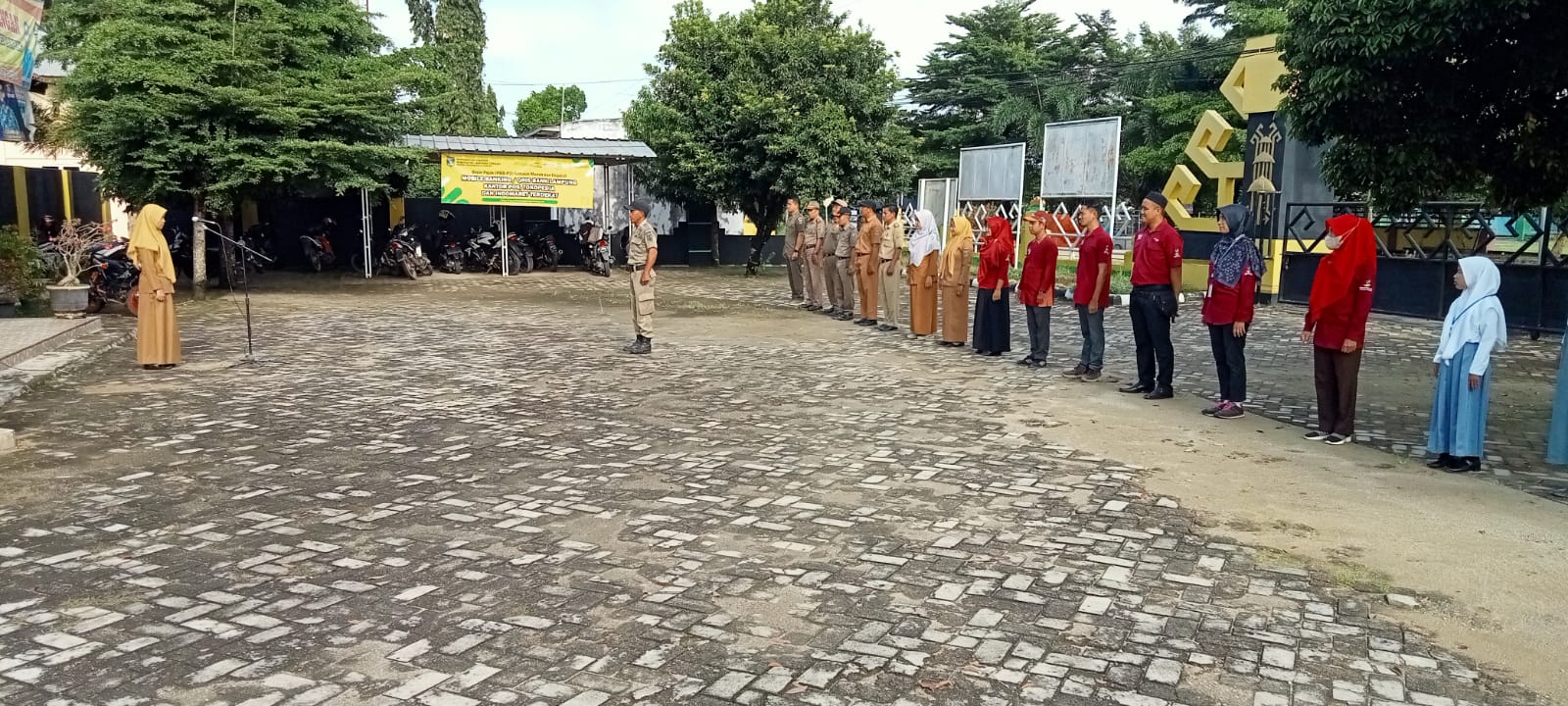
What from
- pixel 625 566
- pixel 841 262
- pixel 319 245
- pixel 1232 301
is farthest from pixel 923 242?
pixel 319 245

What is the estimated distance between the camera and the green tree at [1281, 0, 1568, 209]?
21.1 ft

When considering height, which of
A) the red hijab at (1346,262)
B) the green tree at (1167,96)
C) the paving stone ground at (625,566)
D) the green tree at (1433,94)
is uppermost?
the green tree at (1167,96)

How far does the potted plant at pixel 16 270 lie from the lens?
1277 centimetres

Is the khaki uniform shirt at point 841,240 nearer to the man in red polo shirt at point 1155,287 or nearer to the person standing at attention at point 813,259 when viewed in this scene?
the person standing at attention at point 813,259

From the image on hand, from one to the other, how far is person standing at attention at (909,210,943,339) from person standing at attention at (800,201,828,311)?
282 cm

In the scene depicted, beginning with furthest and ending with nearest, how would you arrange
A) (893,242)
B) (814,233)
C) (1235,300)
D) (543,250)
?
(543,250), (814,233), (893,242), (1235,300)

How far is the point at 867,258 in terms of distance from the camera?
14.0 metres

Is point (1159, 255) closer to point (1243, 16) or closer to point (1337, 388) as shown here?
point (1337, 388)

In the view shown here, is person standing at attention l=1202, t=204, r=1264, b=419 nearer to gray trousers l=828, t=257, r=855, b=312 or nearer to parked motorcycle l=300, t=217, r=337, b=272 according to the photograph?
gray trousers l=828, t=257, r=855, b=312

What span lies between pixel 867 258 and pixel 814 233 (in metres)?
2.03

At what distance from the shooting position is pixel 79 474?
19.5 ft

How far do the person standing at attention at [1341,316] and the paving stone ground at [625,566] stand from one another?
1703 mm

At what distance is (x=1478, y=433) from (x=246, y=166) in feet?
47.3

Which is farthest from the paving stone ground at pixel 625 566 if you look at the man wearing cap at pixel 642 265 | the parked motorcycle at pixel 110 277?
the parked motorcycle at pixel 110 277
